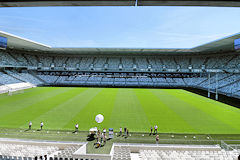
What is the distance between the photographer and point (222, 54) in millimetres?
49688

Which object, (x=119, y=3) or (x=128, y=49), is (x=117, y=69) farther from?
(x=119, y=3)

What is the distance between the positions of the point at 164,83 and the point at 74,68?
34.3 metres

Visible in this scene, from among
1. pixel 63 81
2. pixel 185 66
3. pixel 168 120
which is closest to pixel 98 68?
pixel 63 81

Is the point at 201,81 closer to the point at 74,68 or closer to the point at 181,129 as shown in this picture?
the point at 181,129

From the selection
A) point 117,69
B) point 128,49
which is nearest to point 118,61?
point 117,69

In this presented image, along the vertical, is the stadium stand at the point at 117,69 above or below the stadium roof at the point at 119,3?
above

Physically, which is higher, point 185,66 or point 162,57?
point 162,57

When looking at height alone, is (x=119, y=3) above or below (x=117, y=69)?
below

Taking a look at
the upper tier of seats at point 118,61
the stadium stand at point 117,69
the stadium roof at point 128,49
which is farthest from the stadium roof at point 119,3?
the upper tier of seats at point 118,61

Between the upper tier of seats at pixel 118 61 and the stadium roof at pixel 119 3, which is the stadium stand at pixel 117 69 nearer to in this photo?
the upper tier of seats at pixel 118 61

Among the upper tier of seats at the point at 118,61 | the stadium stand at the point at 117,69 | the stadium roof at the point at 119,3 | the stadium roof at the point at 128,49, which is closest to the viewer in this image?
the stadium roof at the point at 119,3

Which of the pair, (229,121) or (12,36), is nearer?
(229,121)

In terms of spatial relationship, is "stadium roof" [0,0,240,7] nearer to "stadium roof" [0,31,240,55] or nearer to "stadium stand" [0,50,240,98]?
"stadium roof" [0,31,240,55]

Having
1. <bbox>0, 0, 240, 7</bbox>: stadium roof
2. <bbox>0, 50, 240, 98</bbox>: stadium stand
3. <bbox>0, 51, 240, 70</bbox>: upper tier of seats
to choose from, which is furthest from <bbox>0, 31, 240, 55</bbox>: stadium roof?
<bbox>0, 0, 240, 7</bbox>: stadium roof
